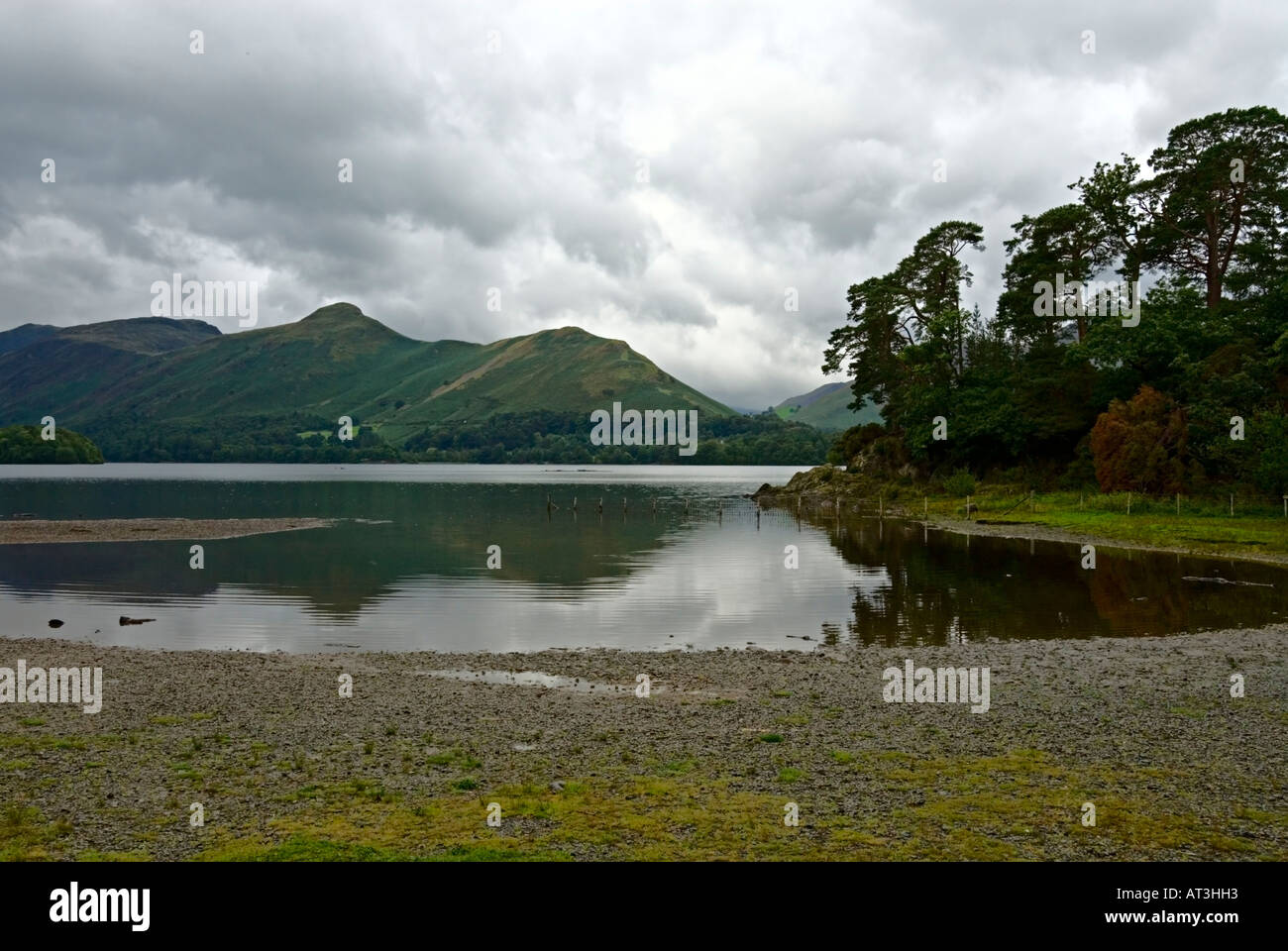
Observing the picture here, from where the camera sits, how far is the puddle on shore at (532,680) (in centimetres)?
2320

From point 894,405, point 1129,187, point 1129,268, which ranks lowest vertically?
point 894,405

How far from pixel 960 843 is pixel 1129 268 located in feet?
301

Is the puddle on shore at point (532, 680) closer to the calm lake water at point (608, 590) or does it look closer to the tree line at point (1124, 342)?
the calm lake water at point (608, 590)

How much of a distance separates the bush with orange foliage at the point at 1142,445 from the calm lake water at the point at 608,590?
51.9ft

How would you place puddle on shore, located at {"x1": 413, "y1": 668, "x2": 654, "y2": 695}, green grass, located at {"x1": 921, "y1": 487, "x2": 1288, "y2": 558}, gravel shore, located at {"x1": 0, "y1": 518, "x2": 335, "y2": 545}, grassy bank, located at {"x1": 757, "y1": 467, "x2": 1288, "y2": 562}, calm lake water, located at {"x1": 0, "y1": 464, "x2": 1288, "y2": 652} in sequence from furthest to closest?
1. gravel shore, located at {"x1": 0, "y1": 518, "x2": 335, "y2": 545}
2. grassy bank, located at {"x1": 757, "y1": 467, "x2": 1288, "y2": 562}
3. green grass, located at {"x1": 921, "y1": 487, "x2": 1288, "y2": 558}
4. calm lake water, located at {"x1": 0, "y1": 464, "x2": 1288, "y2": 652}
5. puddle on shore, located at {"x1": 413, "y1": 668, "x2": 654, "y2": 695}

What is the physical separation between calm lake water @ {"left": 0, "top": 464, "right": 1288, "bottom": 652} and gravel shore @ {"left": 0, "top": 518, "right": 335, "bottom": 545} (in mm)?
4692

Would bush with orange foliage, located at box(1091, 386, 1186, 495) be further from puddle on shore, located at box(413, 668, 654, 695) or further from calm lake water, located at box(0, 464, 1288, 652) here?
puddle on shore, located at box(413, 668, 654, 695)

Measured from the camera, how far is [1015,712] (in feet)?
63.5

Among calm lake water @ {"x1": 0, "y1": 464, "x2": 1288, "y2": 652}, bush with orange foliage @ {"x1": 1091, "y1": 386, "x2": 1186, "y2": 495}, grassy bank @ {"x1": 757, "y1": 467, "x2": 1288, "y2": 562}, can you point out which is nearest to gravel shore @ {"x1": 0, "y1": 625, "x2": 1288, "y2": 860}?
calm lake water @ {"x1": 0, "y1": 464, "x2": 1288, "y2": 652}

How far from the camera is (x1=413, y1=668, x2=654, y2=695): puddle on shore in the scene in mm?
23203

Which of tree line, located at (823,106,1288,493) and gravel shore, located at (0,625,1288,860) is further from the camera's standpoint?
tree line, located at (823,106,1288,493)

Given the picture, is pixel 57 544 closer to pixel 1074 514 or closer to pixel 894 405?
pixel 1074 514

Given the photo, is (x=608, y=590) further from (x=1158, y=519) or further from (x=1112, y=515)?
(x=1112, y=515)

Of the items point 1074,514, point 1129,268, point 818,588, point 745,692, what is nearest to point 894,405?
point 1129,268
